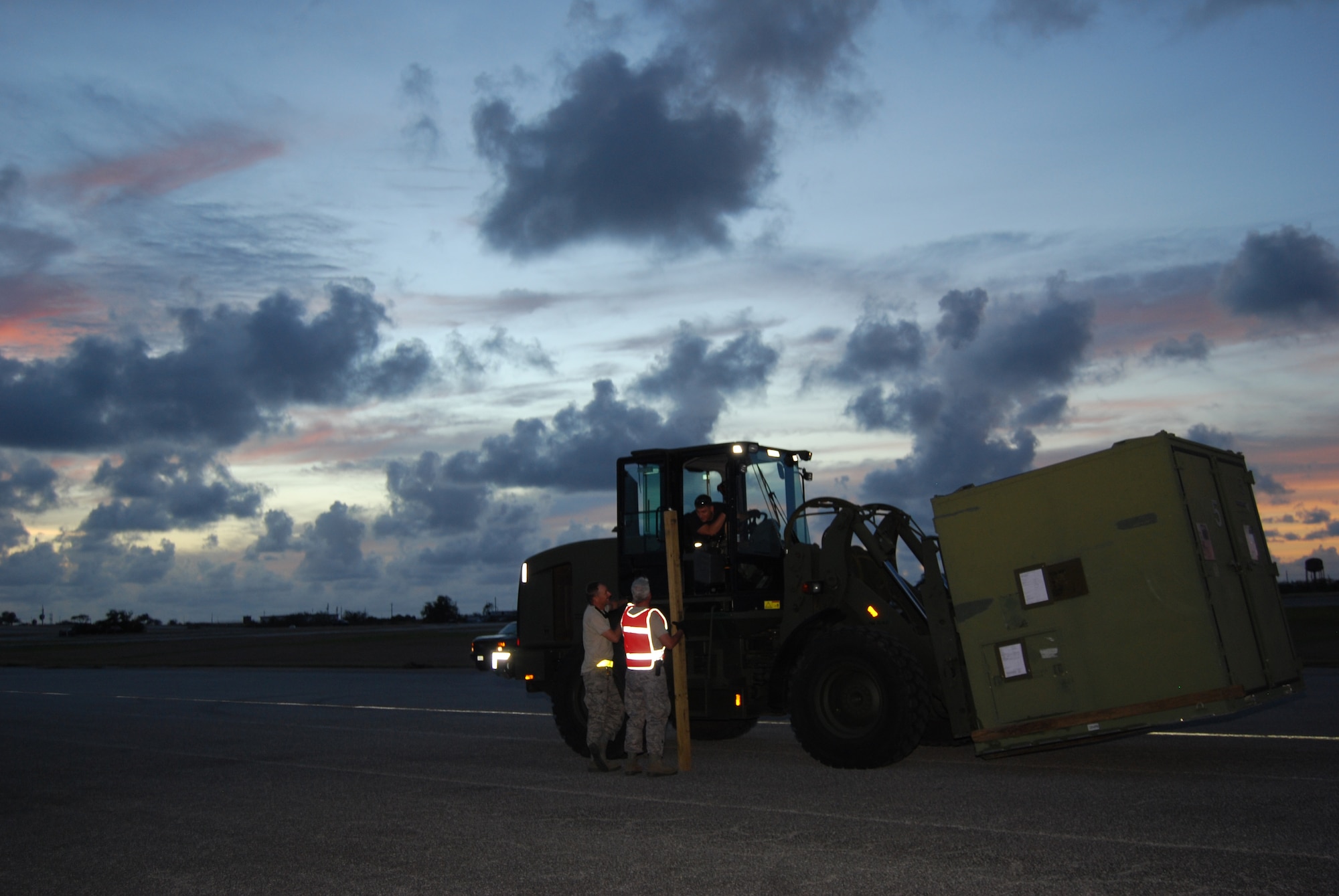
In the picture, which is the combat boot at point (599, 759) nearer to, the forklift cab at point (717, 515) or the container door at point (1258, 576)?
the forklift cab at point (717, 515)

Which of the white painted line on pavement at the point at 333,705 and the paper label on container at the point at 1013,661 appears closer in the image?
the paper label on container at the point at 1013,661

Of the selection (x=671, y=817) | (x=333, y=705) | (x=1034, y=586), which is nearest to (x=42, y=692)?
(x=333, y=705)

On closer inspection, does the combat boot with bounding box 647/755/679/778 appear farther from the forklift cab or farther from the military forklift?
the forklift cab

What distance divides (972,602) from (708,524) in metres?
3.45

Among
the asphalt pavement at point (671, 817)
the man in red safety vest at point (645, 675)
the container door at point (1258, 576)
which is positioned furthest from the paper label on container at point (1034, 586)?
the man in red safety vest at point (645, 675)

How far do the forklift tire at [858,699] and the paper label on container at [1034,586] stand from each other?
1271 mm

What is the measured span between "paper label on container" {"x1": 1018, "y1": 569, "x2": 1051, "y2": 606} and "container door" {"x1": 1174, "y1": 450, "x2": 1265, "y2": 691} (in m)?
1.33

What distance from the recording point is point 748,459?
13336 mm

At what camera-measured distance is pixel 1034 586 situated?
1041 cm

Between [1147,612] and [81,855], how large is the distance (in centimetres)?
865

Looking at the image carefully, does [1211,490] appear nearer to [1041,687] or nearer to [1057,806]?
[1041,687]

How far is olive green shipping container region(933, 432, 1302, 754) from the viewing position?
962 cm

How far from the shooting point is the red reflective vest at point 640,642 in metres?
11.8

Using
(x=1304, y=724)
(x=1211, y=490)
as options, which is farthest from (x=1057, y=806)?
(x=1304, y=724)
